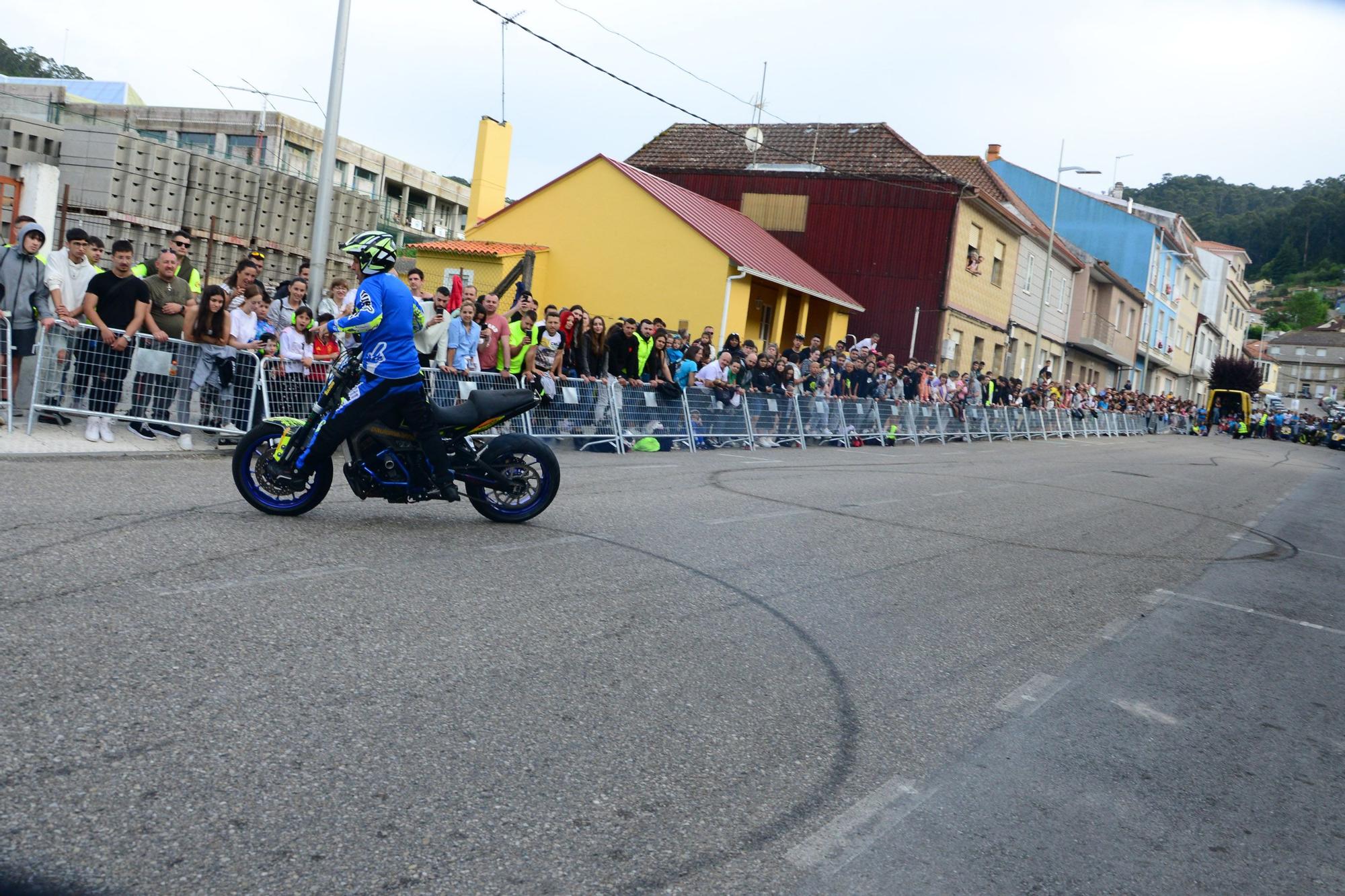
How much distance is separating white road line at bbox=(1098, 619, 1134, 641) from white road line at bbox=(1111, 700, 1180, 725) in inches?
51.0

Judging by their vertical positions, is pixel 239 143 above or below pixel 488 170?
above

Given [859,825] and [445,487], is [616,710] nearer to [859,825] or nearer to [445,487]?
[859,825]

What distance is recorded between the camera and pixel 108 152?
33.0m

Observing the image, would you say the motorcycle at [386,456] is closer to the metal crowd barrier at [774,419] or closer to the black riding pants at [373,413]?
the black riding pants at [373,413]

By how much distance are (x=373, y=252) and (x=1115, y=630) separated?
5102 mm

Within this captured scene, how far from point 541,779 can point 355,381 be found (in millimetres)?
4454

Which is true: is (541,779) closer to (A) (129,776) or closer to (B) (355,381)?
(A) (129,776)

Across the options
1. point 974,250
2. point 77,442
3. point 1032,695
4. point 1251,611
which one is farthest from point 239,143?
point 1032,695

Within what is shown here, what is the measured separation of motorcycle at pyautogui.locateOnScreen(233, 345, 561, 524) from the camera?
7625 millimetres

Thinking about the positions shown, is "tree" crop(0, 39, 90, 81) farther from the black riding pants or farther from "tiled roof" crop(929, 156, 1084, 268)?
the black riding pants

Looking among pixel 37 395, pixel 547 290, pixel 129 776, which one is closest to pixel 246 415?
pixel 37 395

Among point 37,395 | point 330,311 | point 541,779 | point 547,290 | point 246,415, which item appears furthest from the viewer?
point 547,290

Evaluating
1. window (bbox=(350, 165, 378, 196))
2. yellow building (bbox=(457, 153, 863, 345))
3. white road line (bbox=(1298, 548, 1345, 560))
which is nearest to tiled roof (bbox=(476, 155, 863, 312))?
yellow building (bbox=(457, 153, 863, 345))

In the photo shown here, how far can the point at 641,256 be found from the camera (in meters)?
30.9
